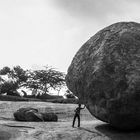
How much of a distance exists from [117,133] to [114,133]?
5.4 inches

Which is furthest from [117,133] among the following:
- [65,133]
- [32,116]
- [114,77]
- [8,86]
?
[8,86]

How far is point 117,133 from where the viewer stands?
18078 mm

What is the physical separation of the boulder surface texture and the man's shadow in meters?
0.34

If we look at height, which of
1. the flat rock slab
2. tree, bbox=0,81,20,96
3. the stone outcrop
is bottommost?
the flat rock slab

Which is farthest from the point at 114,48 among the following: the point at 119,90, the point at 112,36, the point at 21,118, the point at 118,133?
the point at 21,118

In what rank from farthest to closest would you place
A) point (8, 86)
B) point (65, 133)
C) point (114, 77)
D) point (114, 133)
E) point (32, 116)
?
1. point (8, 86)
2. point (32, 116)
3. point (114, 133)
4. point (65, 133)
5. point (114, 77)

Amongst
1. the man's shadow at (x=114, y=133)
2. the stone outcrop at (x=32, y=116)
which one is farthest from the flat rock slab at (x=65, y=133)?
the stone outcrop at (x=32, y=116)

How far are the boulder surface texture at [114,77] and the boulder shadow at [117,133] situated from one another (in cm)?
33

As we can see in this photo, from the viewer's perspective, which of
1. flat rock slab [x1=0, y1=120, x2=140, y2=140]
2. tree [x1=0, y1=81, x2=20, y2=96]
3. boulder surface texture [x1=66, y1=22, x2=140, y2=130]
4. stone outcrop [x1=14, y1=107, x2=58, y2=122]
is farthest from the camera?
tree [x1=0, y1=81, x2=20, y2=96]

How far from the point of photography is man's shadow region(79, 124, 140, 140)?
57.2ft

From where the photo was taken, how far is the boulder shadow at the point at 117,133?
57.1 ft

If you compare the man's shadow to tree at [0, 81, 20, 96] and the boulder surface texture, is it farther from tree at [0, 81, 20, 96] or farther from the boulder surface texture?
tree at [0, 81, 20, 96]

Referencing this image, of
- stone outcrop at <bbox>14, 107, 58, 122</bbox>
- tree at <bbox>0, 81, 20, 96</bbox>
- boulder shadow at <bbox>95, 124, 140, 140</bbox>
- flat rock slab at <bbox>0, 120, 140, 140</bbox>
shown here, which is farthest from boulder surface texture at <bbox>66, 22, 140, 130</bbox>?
tree at <bbox>0, 81, 20, 96</bbox>

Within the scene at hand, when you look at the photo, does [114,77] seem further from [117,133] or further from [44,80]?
[44,80]
